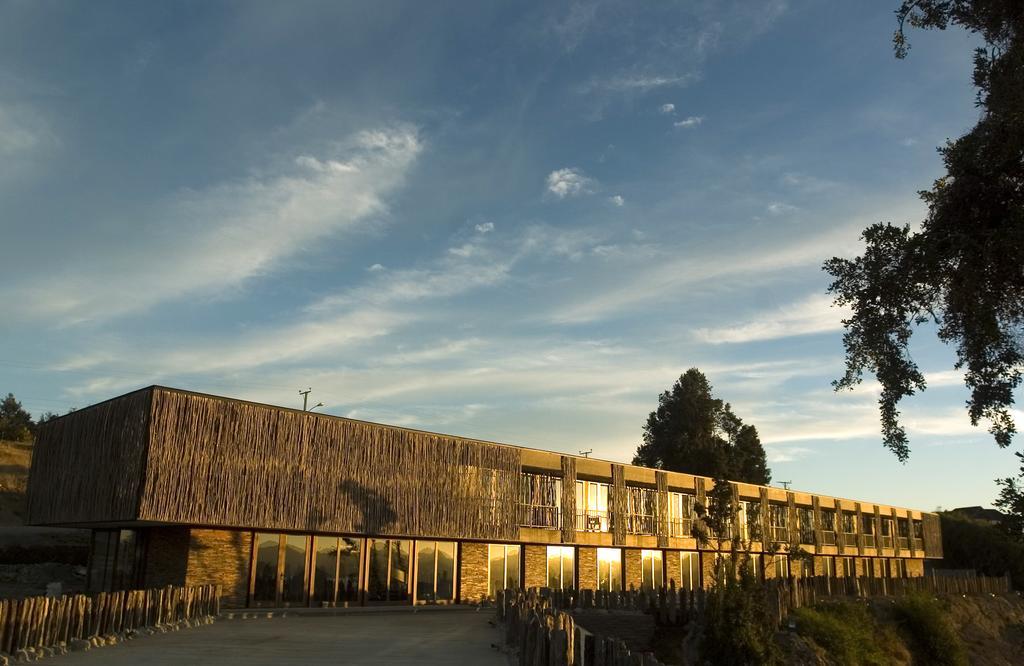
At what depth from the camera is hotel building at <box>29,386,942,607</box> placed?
2512cm

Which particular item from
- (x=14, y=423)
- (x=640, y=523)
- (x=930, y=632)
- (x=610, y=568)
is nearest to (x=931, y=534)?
(x=930, y=632)

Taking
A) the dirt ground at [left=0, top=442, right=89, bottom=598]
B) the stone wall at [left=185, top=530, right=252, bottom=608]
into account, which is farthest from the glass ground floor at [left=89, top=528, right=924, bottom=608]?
the dirt ground at [left=0, top=442, right=89, bottom=598]

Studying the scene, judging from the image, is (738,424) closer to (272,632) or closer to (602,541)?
(602,541)

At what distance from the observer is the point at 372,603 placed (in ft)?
97.9

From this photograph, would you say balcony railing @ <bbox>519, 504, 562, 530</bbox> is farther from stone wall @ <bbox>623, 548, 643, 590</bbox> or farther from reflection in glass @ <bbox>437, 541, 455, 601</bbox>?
stone wall @ <bbox>623, 548, 643, 590</bbox>

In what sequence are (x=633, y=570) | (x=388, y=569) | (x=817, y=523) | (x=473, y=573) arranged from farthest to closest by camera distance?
1. (x=817, y=523)
2. (x=633, y=570)
3. (x=473, y=573)
4. (x=388, y=569)

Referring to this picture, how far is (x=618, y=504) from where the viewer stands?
37906 mm

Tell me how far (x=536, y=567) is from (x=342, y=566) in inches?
356

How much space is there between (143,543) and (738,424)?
55.9 meters

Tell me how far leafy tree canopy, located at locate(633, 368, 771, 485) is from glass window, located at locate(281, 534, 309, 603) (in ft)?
156

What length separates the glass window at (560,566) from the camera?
3559 cm

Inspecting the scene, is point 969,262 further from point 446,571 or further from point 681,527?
point 681,527

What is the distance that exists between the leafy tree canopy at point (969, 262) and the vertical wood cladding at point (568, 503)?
20.8 metres

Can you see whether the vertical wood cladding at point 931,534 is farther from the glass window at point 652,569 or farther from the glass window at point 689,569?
the glass window at point 652,569
